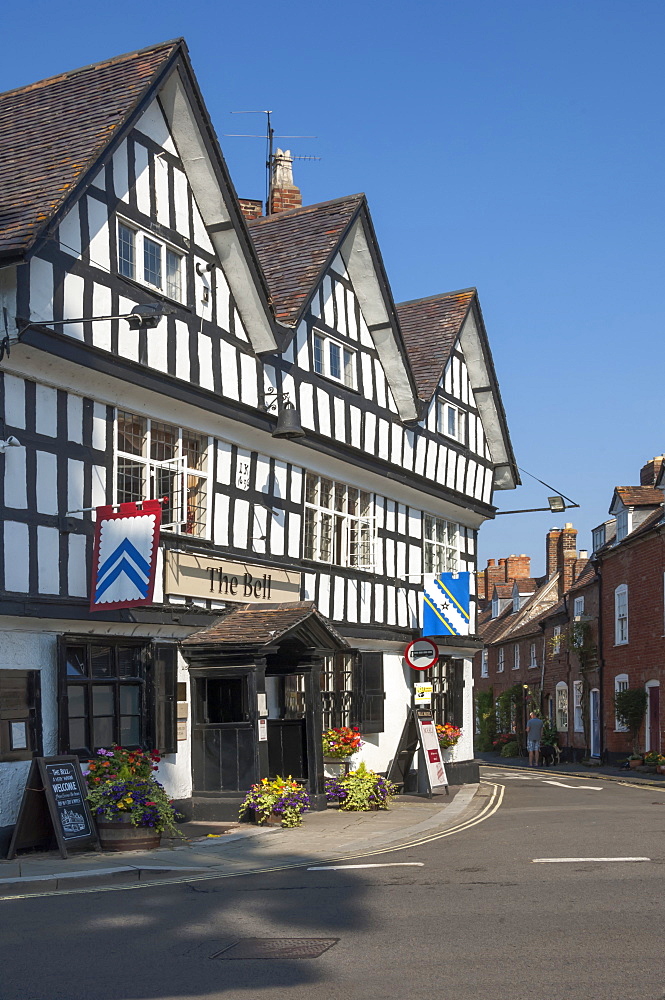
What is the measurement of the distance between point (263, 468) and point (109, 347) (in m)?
4.68

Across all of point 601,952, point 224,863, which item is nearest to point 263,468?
point 224,863

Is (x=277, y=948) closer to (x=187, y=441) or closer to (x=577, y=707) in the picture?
(x=187, y=441)

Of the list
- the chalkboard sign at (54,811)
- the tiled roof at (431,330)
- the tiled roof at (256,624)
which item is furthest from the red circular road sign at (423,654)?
the chalkboard sign at (54,811)

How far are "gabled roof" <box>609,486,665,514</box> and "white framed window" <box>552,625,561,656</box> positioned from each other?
8.13 m

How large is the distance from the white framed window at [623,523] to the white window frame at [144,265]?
24291 mm

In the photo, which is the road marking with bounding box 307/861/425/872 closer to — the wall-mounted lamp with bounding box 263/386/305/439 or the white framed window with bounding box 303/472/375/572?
the wall-mounted lamp with bounding box 263/386/305/439

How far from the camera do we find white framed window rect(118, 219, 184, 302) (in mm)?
15688

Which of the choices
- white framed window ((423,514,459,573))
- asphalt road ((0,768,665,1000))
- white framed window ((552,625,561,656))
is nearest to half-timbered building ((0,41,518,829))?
white framed window ((423,514,459,573))

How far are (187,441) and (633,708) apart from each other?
882 inches

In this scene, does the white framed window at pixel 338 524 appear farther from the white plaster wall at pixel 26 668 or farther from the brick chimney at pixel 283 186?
the brick chimney at pixel 283 186

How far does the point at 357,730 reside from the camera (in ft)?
69.6

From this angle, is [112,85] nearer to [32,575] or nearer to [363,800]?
[32,575]

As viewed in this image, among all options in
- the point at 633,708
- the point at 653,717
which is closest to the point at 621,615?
the point at 633,708

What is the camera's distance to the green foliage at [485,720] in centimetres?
5328
